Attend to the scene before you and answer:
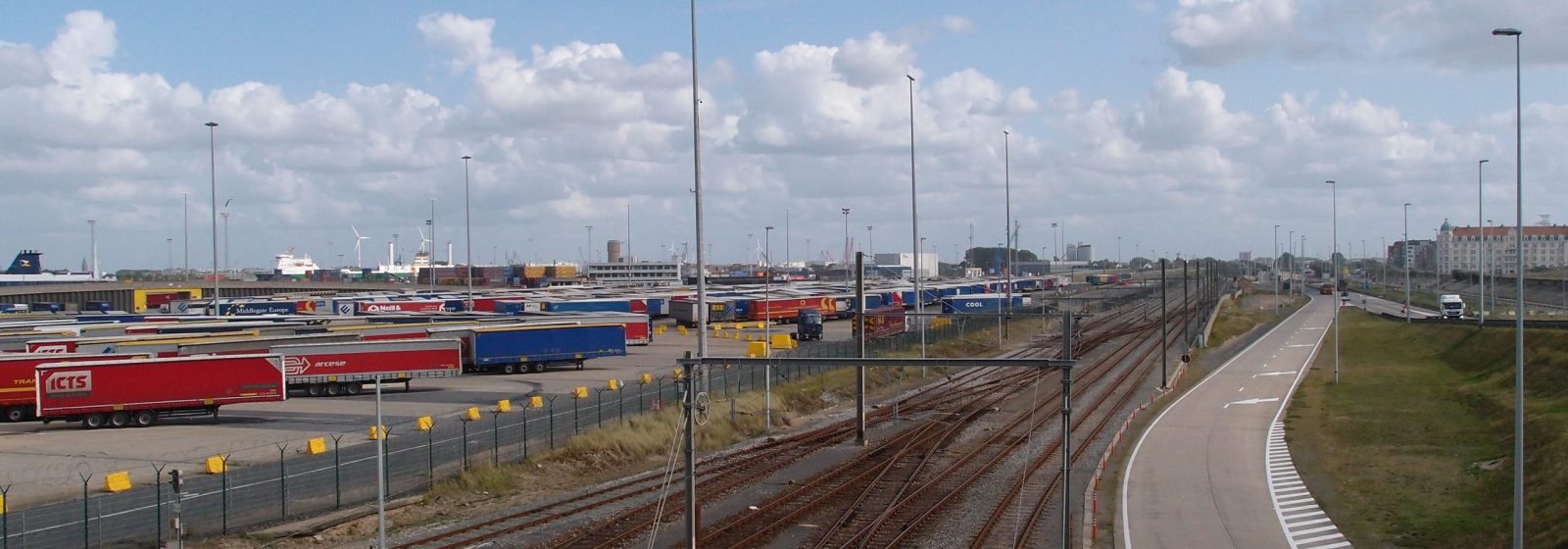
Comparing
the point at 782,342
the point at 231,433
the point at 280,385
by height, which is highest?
the point at 280,385

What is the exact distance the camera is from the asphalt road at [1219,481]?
22.7m

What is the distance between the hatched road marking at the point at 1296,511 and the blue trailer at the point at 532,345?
35.2m

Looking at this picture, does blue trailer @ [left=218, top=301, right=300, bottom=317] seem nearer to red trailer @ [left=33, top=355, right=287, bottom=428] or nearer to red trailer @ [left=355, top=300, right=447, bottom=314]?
red trailer @ [left=355, top=300, right=447, bottom=314]

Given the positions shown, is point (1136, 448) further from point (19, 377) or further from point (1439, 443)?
point (19, 377)

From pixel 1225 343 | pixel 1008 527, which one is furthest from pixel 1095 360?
pixel 1008 527

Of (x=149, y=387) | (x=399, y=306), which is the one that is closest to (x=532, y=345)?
(x=149, y=387)

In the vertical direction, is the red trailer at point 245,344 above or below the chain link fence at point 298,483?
above

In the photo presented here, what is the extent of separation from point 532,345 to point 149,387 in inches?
797

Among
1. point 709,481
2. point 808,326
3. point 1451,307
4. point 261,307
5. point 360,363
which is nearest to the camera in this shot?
point 709,481

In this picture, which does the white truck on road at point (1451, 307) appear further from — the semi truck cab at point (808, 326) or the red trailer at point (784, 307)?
the red trailer at point (784, 307)

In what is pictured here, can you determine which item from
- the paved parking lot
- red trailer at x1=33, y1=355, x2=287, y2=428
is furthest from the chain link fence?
red trailer at x1=33, y1=355, x2=287, y2=428

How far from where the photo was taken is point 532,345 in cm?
5597

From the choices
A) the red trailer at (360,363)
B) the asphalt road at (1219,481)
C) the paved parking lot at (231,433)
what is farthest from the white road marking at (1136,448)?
the red trailer at (360,363)

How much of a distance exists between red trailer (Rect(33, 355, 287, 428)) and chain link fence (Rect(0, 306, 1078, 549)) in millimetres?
5063
